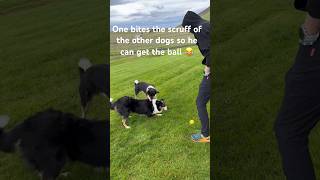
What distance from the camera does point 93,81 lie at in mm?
7250

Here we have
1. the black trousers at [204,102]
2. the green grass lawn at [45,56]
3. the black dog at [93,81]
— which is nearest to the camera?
the black trousers at [204,102]

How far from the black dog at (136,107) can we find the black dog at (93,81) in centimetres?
30

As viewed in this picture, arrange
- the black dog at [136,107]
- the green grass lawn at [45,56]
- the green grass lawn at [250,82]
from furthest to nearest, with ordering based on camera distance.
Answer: the green grass lawn at [45,56], the green grass lawn at [250,82], the black dog at [136,107]

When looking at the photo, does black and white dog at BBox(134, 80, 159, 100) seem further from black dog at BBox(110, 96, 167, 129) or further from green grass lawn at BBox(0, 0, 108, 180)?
green grass lawn at BBox(0, 0, 108, 180)

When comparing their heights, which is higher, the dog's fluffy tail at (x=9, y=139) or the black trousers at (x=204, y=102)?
the black trousers at (x=204, y=102)

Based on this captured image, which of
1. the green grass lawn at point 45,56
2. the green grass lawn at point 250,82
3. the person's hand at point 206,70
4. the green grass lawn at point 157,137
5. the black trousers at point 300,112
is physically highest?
the black trousers at point 300,112

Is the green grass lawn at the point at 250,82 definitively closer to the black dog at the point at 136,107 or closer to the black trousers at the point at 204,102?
the black trousers at the point at 204,102

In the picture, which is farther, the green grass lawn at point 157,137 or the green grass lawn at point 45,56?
the green grass lawn at point 45,56

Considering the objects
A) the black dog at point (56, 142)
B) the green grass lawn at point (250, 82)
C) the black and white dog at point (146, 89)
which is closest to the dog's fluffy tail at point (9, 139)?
the black dog at point (56, 142)

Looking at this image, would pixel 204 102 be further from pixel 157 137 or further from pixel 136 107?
pixel 136 107

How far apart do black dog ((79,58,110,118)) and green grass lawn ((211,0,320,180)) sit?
6.05 ft

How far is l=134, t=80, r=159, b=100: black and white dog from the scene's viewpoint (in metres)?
6.23

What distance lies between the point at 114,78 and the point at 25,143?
52.5 inches

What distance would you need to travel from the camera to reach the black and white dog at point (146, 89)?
623cm
